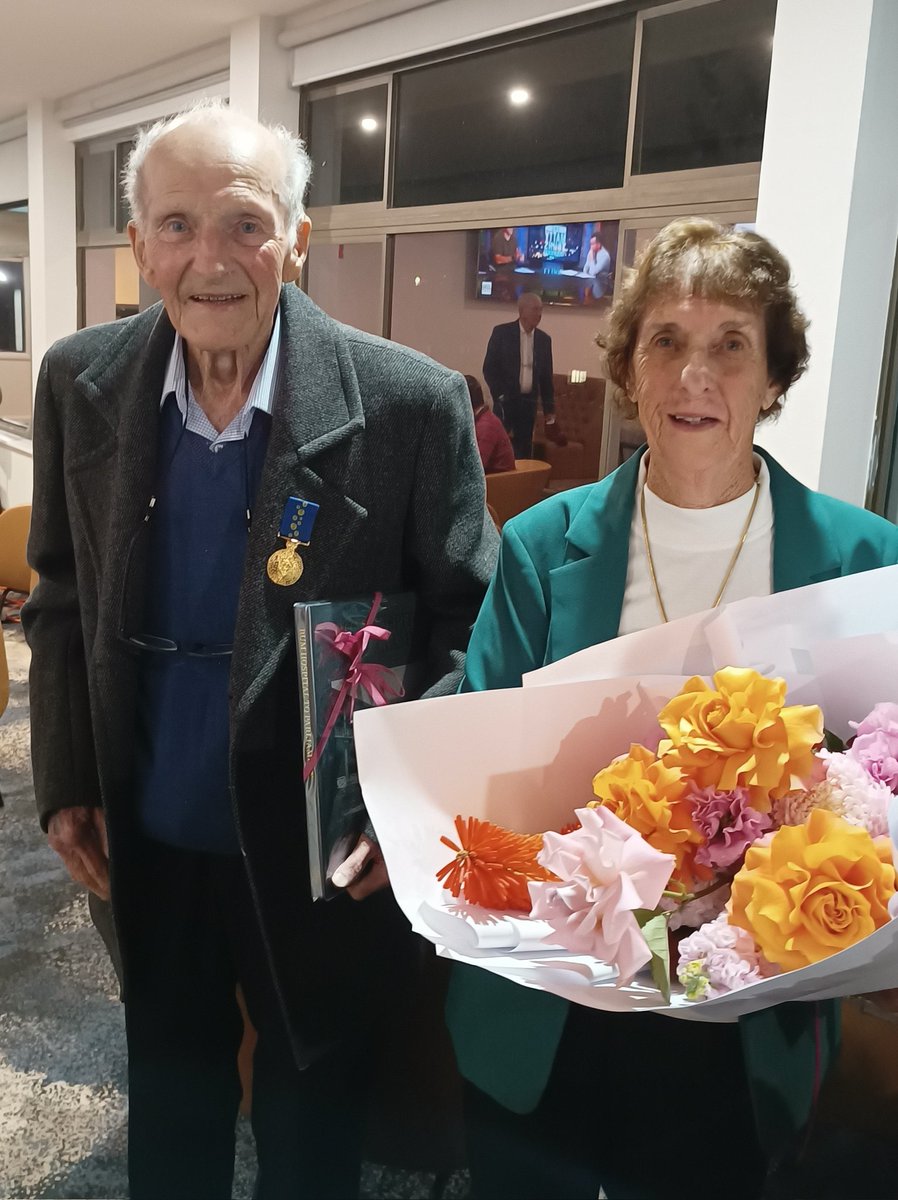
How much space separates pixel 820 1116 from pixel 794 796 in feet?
0.77

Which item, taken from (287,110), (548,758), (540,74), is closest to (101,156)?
(287,110)

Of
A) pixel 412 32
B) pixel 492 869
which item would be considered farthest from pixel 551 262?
pixel 492 869

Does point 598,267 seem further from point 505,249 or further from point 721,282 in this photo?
point 721,282

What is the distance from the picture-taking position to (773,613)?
2.61 feet

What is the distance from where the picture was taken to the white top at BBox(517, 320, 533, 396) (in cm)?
445

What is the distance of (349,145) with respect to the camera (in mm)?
5215

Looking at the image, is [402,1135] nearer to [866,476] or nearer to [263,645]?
[263,645]

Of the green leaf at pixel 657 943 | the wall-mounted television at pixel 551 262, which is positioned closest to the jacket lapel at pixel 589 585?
the green leaf at pixel 657 943

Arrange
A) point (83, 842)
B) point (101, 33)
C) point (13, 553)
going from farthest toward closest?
point (101, 33)
point (13, 553)
point (83, 842)

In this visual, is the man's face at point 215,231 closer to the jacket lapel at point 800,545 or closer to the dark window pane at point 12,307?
the jacket lapel at point 800,545

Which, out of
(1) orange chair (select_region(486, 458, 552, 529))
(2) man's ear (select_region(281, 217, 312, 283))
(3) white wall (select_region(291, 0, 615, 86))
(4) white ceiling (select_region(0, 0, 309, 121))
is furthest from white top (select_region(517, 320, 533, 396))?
(2) man's ear (select_region(281, 217, 312, 283))

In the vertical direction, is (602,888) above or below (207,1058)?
above

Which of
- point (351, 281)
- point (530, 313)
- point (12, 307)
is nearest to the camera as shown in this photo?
point (530, 313)

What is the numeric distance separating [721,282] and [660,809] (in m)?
0.60
